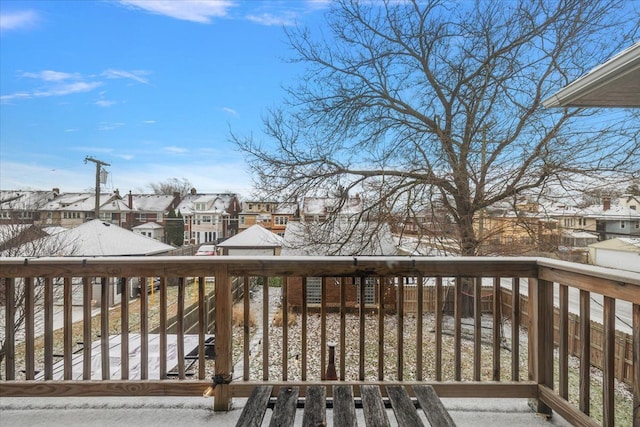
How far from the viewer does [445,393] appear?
184 centimetres

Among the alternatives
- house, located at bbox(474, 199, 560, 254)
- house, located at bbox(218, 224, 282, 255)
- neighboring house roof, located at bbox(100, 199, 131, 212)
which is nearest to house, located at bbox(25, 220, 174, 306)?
house, located at bbox(218, 224, 282, 255)

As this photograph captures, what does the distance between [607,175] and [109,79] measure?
13.0 metres

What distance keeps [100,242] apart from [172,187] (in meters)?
23.6

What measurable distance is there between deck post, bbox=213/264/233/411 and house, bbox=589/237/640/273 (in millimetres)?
5242

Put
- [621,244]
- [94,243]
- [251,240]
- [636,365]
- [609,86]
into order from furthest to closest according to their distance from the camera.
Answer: [251,240]
[94,243]
[621,244]
[609,86]
[636,365]

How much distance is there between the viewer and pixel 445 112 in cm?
781

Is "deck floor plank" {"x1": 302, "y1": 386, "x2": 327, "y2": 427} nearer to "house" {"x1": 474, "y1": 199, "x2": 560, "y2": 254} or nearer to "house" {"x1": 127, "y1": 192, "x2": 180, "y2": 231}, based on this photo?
"house" {"x1": 474, "y1": 199, "x2": 560, "y2": 254}

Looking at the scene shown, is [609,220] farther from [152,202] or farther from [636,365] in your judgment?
[152,202]

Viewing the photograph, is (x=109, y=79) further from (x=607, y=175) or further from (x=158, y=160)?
(x=607, y=175)

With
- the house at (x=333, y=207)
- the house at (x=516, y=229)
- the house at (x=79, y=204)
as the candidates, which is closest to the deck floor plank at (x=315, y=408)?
the house at (x=333, y=207)

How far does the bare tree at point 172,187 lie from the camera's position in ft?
98.6

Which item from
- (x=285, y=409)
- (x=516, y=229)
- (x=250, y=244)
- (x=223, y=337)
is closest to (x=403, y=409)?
(x=285, y=409)

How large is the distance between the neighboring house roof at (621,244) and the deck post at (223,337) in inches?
242

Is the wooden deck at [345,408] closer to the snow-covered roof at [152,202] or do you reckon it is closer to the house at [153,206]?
the house at [153,206]
